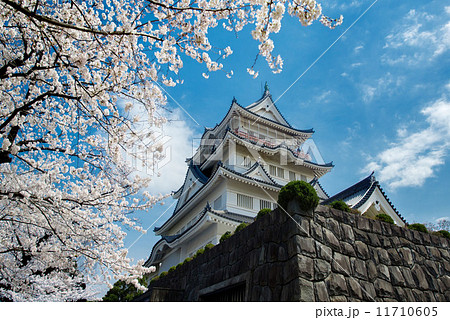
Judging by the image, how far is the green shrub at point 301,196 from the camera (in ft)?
18.3

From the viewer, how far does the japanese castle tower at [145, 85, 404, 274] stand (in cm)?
1432

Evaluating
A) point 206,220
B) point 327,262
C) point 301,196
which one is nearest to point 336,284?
point 327,262

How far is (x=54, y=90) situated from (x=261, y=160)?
15.3m

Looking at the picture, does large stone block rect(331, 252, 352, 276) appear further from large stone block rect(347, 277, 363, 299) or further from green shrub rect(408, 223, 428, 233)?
green shrub rect(408, 223, 428, 233)

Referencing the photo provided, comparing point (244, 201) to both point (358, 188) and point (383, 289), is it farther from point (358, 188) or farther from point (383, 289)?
point (383, 289)

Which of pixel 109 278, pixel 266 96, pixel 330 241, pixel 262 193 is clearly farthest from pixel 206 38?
pixel 266 96

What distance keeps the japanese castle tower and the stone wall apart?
167 inches

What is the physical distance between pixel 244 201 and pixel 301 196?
11111 mm

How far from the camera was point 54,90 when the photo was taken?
517 centimetres

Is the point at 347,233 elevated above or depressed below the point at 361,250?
above

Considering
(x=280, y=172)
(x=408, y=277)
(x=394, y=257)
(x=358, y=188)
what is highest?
(x=280, y=172)

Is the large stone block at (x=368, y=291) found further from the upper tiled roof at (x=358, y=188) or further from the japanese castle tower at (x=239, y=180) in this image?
the upper tiled roof at (x=358, y=188)

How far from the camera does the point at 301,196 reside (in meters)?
5.57

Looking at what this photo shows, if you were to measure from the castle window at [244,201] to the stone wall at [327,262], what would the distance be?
8.71 metres
